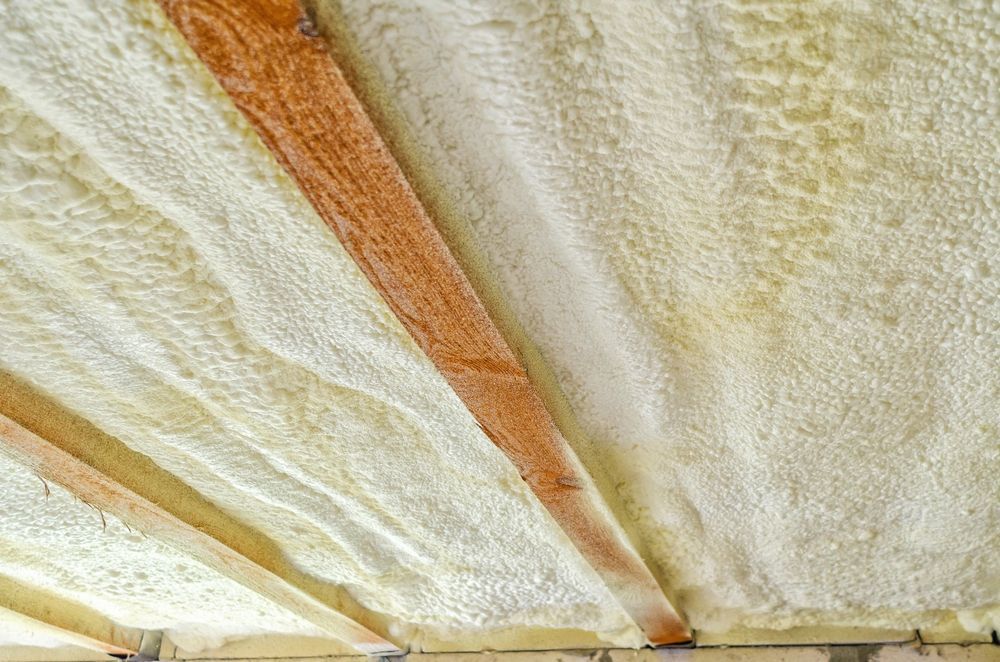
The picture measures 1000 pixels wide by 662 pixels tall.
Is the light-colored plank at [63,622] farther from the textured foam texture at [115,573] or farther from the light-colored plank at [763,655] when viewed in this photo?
the light-colored plank at [763,655]

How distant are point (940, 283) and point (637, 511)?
31.1 inches

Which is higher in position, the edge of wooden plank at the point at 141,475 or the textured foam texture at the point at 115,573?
the edge of wooden plank at the point at 141,475

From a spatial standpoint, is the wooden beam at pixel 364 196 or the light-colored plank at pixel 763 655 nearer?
the wooden beam at pixel 364 196

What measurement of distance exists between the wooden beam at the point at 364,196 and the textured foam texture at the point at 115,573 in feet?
2.98

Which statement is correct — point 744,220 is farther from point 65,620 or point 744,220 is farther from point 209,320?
point 65,620

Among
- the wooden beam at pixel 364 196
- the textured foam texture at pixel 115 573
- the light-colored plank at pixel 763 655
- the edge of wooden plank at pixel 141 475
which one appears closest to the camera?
the wooden beam at pixel 364 196

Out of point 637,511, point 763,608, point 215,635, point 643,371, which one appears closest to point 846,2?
point 643,371

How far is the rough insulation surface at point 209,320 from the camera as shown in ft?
2.15

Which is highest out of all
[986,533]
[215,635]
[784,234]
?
[784,234]

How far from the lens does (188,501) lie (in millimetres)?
1362

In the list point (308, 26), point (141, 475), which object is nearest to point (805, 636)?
point (141, 475)

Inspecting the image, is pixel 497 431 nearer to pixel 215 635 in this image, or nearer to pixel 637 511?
pixel 637 511

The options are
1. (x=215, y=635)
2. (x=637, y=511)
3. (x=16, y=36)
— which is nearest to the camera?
(x=16, y=36)

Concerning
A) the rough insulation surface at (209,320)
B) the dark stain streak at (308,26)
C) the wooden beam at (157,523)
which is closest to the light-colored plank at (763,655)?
the wooden beam at (157,523)
